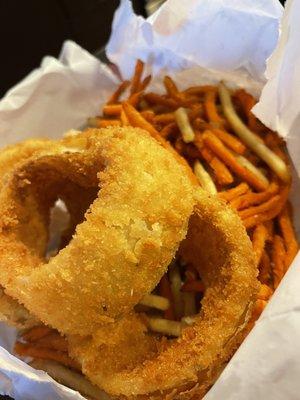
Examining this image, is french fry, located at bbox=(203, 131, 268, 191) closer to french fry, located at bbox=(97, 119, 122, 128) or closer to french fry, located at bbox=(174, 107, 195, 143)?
french fry, located at bbox=(174, 107, 195, 143)

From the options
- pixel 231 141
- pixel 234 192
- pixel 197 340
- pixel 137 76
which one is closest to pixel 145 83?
pixel 137 76

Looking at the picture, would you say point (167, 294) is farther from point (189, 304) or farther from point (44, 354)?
point (44, 354)

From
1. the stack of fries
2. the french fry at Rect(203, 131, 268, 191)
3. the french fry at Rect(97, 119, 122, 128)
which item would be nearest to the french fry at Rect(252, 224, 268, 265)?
the stack of fries

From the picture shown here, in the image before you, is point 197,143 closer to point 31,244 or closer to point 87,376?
point 31,244

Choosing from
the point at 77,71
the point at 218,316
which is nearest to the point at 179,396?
the point at 218,316

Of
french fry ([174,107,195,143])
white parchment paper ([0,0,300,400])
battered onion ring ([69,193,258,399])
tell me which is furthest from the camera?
french fry ([174,107,195,143])

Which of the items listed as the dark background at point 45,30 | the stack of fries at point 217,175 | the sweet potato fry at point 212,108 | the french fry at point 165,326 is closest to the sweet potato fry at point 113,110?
the stack of fries at point 217,175

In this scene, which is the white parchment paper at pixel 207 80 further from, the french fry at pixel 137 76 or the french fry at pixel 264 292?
the french fry at pixel 264 292
